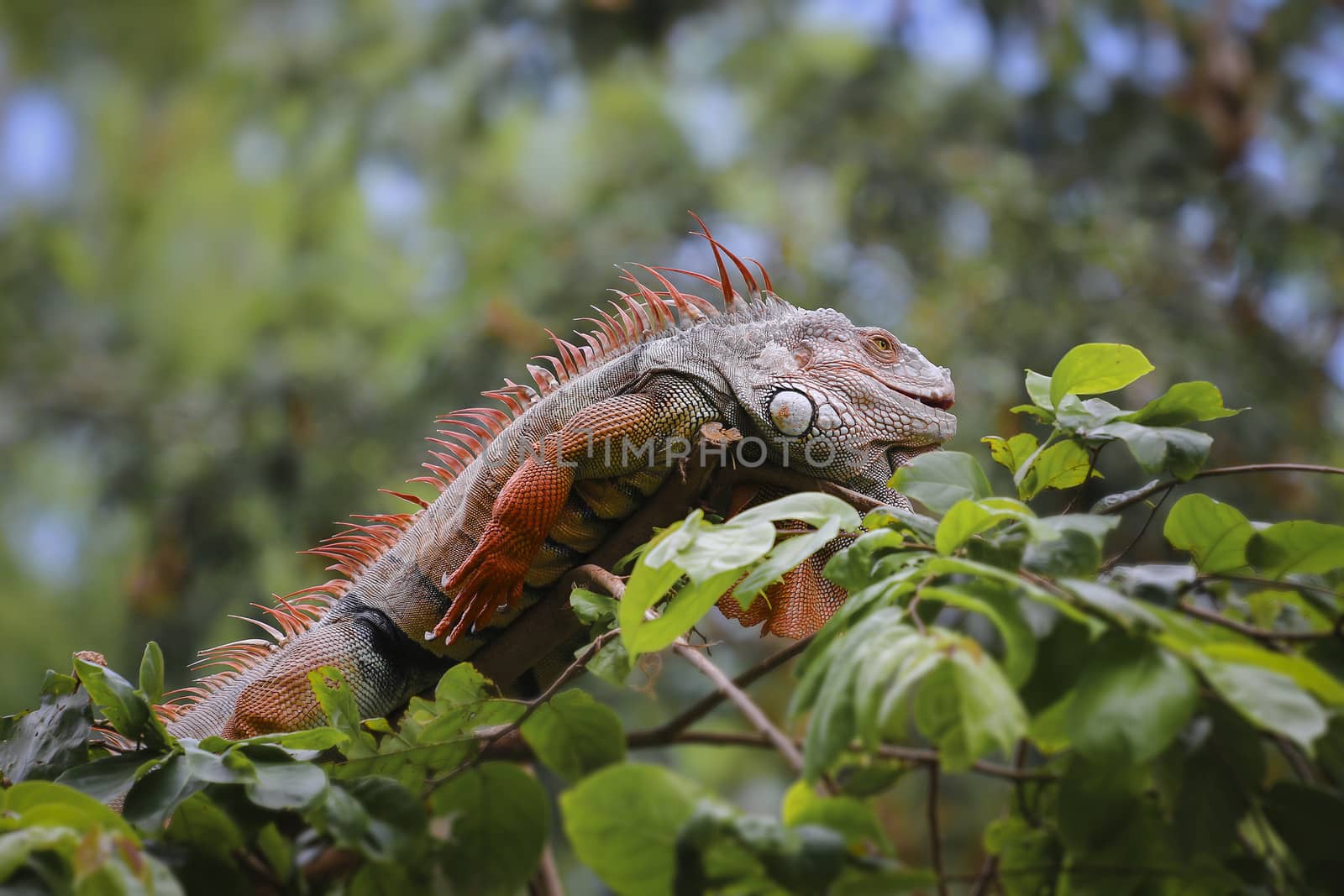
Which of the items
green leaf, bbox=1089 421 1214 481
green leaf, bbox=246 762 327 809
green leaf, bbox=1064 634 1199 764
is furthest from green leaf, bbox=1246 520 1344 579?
green leaf, bbox=246 762 327 809

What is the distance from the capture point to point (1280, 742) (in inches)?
44.6

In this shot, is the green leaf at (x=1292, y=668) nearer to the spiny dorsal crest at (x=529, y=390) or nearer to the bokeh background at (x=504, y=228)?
the spiny dorsal crest at (x=529, y=390)

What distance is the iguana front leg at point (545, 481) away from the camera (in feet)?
7.64

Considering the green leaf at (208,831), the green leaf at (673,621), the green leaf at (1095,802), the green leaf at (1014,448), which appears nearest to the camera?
the green leaf at (1095,802)

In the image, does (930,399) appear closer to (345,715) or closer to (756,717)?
(756,717)

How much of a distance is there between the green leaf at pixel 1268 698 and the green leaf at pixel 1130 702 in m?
0.02

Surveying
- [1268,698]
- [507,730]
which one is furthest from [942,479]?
[507,730]

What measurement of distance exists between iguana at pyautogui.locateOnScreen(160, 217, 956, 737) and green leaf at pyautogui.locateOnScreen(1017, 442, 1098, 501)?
0.77 m

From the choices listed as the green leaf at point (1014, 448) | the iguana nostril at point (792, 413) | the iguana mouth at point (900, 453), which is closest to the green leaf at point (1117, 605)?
the green leaf at point (1014, 448)

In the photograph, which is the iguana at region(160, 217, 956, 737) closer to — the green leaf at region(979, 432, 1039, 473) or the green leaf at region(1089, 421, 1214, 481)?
the green leaf at region(979, 432, 1039, 473)

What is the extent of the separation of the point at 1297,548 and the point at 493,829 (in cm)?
107

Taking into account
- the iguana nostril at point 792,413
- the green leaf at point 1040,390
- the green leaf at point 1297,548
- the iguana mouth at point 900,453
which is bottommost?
the iguana mouth at point 900,453

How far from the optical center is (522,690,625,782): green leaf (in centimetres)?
147

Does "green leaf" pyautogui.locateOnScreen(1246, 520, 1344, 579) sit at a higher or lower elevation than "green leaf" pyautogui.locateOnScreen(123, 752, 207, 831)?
higher
